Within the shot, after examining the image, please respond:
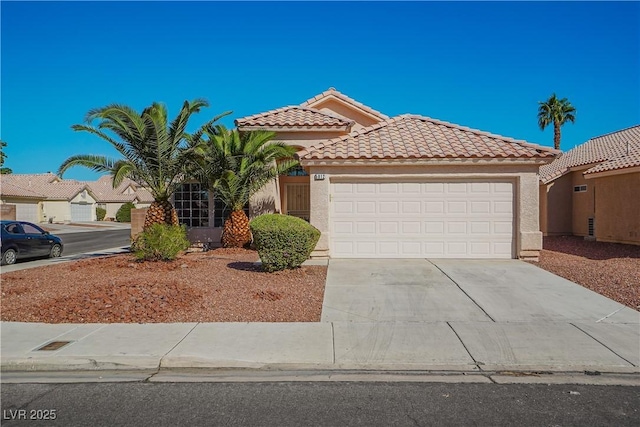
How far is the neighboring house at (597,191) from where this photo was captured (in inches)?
645

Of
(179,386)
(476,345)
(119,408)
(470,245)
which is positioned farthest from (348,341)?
(470,245)

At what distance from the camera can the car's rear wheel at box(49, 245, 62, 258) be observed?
1720 centimetres

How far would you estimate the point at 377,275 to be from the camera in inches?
424

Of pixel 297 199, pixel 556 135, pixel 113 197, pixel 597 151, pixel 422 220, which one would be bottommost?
pixel 422 220

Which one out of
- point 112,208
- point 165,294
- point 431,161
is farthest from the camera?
point 112,208

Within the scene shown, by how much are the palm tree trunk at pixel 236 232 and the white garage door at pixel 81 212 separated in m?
47.4

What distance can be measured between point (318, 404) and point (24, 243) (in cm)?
1514

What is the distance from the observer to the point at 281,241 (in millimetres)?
10156

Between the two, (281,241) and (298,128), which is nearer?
(281,241)

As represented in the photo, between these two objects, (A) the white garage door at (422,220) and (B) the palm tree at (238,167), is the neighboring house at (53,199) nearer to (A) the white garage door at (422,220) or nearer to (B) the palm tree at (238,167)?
(B) the palm tree at (238,167)

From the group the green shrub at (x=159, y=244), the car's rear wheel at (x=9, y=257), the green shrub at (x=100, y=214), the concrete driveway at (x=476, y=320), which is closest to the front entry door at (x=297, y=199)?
the green shrub at (x=159, y=244)

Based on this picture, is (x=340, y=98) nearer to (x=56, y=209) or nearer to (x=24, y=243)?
(x=24, y=243)

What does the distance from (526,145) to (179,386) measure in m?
11.7

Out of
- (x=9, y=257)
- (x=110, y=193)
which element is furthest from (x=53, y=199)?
(x=9, y=257)
